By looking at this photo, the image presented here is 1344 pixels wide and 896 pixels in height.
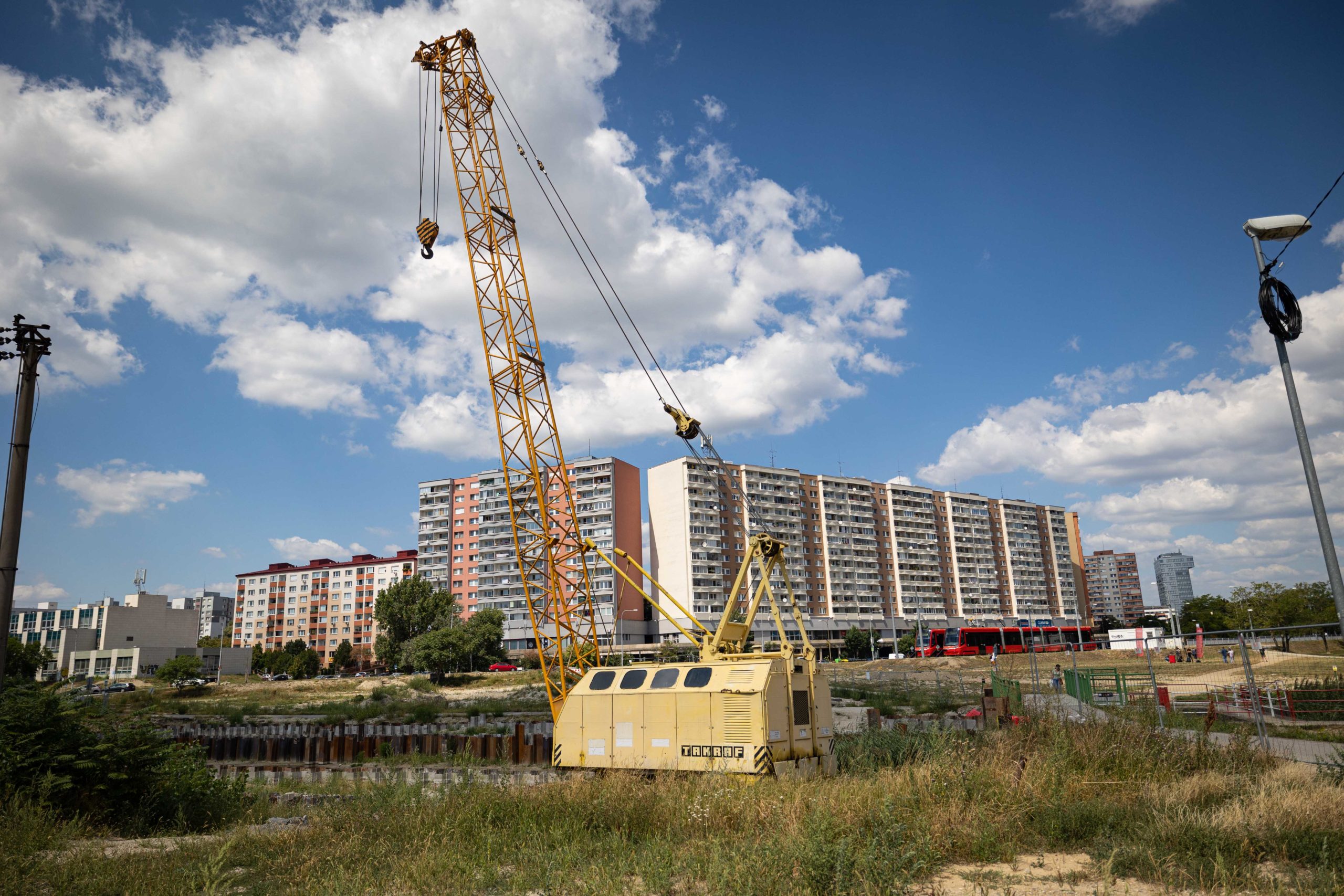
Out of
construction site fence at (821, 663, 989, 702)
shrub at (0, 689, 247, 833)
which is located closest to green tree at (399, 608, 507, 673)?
construction site fence at (821, 663, 989, 702)

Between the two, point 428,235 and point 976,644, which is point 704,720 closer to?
point 428,235

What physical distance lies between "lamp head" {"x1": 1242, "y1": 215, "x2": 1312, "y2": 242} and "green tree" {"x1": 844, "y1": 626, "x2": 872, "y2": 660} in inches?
3766

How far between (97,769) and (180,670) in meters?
82.3

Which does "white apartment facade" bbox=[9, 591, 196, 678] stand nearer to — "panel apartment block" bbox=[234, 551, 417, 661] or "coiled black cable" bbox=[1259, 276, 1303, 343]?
"panel apartment block" bbox=[234, 551, 417, 661]

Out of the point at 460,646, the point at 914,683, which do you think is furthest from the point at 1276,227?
the point at 460,646

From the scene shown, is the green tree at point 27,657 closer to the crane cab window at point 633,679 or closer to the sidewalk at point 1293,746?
the crane cab window at point 633,679

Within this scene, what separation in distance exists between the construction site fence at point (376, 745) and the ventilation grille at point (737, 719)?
8.64m

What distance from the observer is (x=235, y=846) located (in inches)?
378

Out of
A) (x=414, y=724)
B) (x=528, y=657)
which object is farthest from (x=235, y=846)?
(x=528, y=657)

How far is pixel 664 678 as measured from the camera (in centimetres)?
1712

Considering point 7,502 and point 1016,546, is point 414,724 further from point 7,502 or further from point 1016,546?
point 1016,546

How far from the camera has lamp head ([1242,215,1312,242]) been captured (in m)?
10.7

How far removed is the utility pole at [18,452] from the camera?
1437 centimetres

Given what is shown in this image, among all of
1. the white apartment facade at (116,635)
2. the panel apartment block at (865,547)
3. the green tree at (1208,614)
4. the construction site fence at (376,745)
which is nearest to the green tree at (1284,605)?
the green tree at (1208,614)
